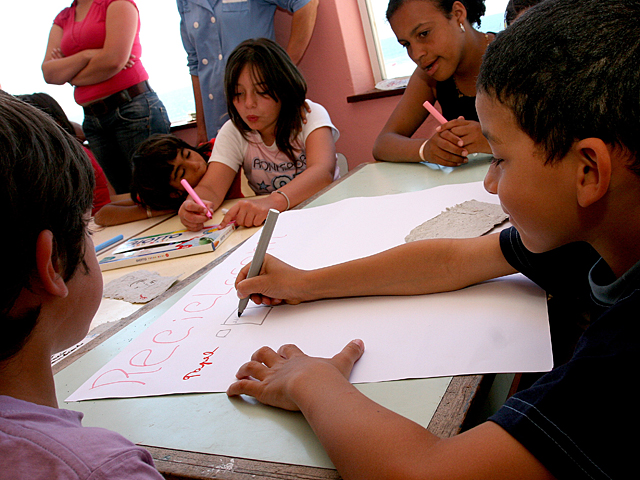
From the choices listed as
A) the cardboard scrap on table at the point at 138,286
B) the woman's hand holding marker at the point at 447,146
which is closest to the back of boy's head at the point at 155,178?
the cardboard scrap on table at the point at 138,286

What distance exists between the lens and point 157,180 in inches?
65.1

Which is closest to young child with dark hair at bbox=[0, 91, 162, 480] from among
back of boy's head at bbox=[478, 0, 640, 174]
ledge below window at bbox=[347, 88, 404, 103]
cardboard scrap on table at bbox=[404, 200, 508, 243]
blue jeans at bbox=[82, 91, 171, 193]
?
back of boy's head at bbox=[478, 0, 640, 174]

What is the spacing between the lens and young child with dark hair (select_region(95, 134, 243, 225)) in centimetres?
165

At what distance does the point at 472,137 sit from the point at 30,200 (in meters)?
1.09

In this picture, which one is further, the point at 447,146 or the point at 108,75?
the point at 108,75

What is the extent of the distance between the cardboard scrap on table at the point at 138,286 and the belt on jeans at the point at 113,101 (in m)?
1.29

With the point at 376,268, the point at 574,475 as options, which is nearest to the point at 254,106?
the point at 376,268

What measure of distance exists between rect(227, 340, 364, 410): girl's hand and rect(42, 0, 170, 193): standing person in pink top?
5.88 ft

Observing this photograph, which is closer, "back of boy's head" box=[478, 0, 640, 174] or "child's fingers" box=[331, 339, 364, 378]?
"back of boy's head" box=[478, 0, 640, 174]

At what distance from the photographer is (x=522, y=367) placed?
45cm

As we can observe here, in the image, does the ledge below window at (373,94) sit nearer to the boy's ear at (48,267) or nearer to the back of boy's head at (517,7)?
the back of boy's head at (517,7)

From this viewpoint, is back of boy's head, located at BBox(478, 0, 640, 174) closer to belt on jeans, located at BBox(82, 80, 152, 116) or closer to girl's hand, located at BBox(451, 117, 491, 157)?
girl's hand, located at BBox(451, 117, 491, 157)

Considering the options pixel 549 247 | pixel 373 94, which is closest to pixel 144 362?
pixel 549 247

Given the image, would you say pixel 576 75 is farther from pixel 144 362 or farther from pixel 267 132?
pixel 267 132
